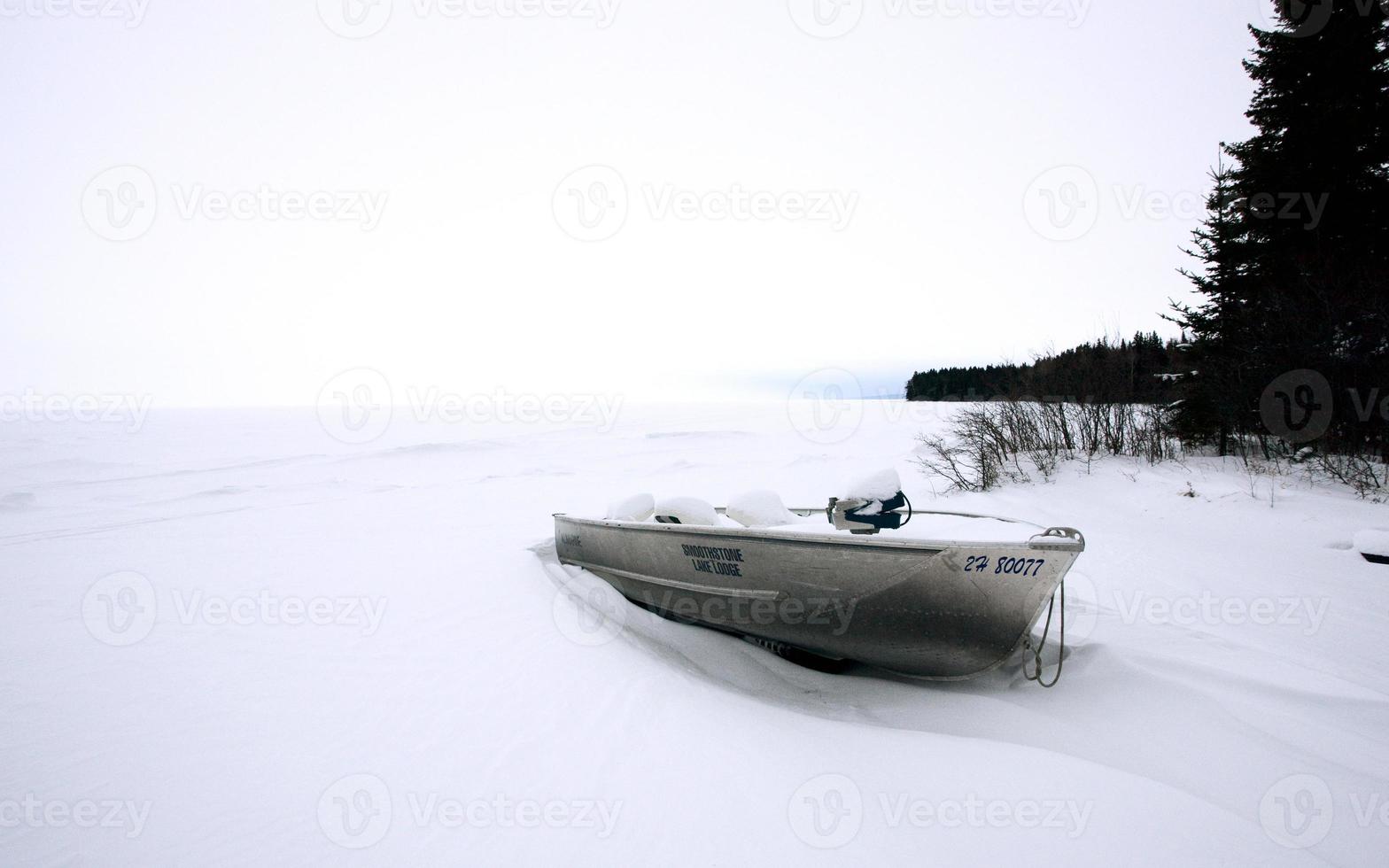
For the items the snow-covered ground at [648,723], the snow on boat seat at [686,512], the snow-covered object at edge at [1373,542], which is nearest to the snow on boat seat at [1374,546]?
the snow-covered object at edge at [1373,542]

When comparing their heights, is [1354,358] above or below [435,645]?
above

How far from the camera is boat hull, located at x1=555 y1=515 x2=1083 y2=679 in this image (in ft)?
10.3

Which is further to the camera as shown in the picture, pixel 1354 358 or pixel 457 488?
pixel 457 488

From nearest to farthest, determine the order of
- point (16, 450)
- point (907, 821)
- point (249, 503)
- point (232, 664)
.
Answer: point (907, 821) → point (232, 664) → point (249, 503) → point (16, 450)

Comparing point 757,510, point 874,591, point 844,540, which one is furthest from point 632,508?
point 874,591

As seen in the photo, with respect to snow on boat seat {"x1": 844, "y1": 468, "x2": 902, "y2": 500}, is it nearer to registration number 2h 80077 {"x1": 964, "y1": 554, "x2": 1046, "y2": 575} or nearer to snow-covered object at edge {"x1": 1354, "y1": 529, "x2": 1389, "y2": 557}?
registration number 2h 80077 {"x1": 964, "y1": 554, "x2": 1046, "y2": 575}

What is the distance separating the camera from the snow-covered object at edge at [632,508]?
5.49 metres

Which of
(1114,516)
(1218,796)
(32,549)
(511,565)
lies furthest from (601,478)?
(1218,796)

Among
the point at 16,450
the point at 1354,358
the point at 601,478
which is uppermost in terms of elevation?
the point at 1354,358

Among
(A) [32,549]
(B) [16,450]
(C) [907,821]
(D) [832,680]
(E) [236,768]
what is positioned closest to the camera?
(C) [907,821]

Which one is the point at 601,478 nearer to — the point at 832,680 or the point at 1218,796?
the point at 832,680

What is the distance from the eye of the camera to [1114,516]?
7207mm

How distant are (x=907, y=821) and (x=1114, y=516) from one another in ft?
22.1

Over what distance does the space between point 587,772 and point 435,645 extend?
1.97 meters
